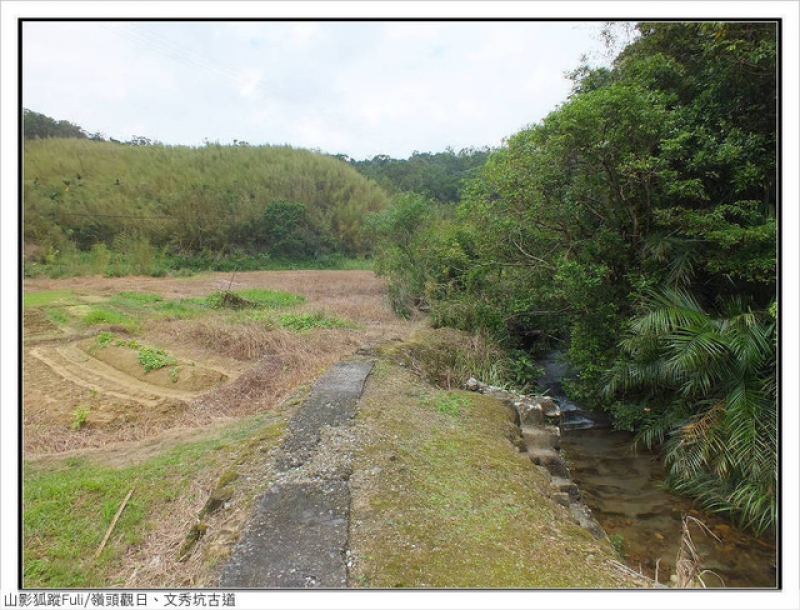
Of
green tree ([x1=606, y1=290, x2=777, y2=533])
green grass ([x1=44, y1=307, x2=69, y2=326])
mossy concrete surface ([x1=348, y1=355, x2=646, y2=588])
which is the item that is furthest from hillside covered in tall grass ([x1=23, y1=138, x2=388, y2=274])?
green tree ([x1=606, y1=290, x2=777, y2=533])

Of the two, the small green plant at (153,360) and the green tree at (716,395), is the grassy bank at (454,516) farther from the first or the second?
the small green plant at (153,360)

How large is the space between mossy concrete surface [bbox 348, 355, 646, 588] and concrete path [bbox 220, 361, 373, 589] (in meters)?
0.10

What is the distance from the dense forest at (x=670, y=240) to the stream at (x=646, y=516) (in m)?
0.26

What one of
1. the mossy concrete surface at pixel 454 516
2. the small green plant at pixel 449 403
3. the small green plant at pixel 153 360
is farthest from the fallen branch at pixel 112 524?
the small green plant at pixel 153 360

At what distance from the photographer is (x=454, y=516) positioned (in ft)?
9.06

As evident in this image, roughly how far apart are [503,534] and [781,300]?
254cm

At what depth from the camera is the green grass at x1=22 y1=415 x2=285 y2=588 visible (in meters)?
2.72

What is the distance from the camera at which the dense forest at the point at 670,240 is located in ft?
16.2

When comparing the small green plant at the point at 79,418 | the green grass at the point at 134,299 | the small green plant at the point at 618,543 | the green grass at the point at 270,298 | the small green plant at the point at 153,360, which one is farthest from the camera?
the green grass at the point at 270,298

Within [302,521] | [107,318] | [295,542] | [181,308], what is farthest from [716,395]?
[181,308]

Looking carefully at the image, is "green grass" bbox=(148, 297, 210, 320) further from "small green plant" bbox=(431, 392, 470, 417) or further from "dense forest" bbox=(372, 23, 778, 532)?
"small green plant" bbox=(431, 392, 470, 417)

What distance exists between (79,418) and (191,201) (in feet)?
31.0

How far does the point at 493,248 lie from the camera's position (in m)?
7.83

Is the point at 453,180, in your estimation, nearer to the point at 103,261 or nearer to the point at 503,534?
the point at 103,261
